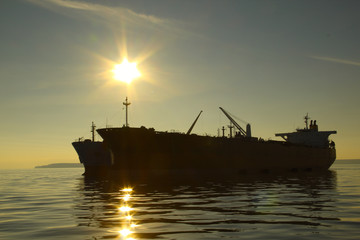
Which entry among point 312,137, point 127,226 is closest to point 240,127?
point 312,137

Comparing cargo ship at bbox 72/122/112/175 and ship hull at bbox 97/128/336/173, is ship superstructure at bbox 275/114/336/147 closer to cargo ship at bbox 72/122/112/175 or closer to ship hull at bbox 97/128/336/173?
ship hull at bbox 97/128/336/173

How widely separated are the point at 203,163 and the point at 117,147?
499 inches

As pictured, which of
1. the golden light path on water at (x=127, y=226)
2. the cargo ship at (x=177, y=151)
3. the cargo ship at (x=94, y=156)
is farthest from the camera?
the cargo ship at (x=94, y=156)

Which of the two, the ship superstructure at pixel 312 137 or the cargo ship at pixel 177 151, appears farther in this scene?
the ship superstructure at pixel 312 137

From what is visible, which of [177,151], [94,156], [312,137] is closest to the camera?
[177,151]

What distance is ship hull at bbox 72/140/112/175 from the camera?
71000 mm

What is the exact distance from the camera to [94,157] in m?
71.9

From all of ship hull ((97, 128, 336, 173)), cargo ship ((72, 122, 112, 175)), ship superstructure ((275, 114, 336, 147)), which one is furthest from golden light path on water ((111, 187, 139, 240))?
ship superstructure ((275, 114, 336, 147))

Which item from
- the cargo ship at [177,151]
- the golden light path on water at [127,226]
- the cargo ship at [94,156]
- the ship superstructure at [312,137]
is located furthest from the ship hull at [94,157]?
the golden light path on water at [127,226]

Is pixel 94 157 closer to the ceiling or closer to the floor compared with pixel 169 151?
closer to the floor

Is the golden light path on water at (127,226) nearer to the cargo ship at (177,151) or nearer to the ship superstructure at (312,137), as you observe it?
the cargo ship at (177,151)

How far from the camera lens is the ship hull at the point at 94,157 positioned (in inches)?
2795

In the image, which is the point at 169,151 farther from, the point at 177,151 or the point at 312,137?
the point at 312,137

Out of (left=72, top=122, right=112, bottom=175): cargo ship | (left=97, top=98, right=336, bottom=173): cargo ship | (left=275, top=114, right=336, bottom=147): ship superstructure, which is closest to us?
(left=97, top=98, right=336, bottom=173): cargo ship
